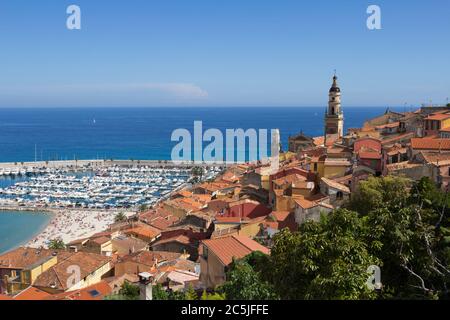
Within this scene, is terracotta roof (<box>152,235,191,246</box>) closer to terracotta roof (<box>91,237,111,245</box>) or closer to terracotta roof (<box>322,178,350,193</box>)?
terracotta roof (<box>91,237,111,245</box>)

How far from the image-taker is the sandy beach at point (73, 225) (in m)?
39.0

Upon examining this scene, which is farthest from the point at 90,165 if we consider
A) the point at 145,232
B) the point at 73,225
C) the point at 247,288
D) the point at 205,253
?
the point at 247,288

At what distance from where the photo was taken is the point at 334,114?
1747 inches

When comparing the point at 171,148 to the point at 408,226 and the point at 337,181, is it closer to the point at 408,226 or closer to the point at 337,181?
the point at 337,181

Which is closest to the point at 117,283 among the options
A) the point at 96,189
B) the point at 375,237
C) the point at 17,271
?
the point at 17,271

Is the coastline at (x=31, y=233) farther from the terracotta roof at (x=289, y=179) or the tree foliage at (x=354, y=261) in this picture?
the tree foliage at (x=354, y=261)

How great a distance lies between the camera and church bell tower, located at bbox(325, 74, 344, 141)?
43344 millimetres

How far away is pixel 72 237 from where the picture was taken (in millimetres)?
39156

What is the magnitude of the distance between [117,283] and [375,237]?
12018 mm

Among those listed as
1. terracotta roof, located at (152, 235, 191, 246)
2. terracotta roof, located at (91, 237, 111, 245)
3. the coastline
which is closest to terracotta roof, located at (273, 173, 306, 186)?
terracotta roof, located at (152, 235, 191, 246)

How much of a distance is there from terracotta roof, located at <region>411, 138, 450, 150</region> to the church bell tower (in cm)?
1890

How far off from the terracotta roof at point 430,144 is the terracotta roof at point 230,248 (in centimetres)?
1190

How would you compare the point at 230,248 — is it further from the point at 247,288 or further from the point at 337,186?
the point at 337,186

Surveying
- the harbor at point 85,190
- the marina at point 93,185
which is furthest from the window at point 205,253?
the marina at point 93,185
